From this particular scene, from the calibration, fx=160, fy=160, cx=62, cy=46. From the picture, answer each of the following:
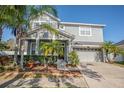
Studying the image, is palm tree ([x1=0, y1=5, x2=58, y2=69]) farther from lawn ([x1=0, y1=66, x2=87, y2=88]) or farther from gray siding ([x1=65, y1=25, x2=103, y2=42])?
gray siding ([x1=65, y1=25, x2=103, y2=42])

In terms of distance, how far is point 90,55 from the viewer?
2244 cm

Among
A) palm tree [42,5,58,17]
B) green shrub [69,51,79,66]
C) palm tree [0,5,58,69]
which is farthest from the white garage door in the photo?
palm tree [0,5,58,69]

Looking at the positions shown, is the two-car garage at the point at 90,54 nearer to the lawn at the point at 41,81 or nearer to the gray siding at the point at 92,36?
the gray siding at the point at 92,36

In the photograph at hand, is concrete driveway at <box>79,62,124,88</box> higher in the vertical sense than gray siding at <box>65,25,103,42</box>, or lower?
lower

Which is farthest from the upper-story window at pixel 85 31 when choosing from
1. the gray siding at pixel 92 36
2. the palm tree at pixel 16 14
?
the palm tree at pixel 16 14

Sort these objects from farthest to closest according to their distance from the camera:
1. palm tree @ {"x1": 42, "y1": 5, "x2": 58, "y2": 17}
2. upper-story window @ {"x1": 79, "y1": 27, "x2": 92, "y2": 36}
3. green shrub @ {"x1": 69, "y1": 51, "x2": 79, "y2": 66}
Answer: upper-story window @ {"x1": 79, "y1": 27, "x2": 92, "y2": 36} → green shrub @ {"x1": 69, "y1": 51, "x2": 79, "y2": 66} → palm tree @ {"x1": 42, "y1": 5, "x2": 58, "y2": 17}

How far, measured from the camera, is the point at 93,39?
77.2 ft

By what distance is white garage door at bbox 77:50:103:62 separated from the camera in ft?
73.0

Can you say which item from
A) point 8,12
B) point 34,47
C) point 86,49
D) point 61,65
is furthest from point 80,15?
point 8,12

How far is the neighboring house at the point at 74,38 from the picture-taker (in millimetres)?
18328

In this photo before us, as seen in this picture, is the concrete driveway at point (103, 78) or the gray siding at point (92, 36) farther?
the gray siding at point (92, 36)

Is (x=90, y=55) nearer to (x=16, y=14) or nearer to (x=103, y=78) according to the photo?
(x=103, y=78)

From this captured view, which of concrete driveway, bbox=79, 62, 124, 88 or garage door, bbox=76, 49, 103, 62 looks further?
garage door, bbox=76, 49, 103, 62
